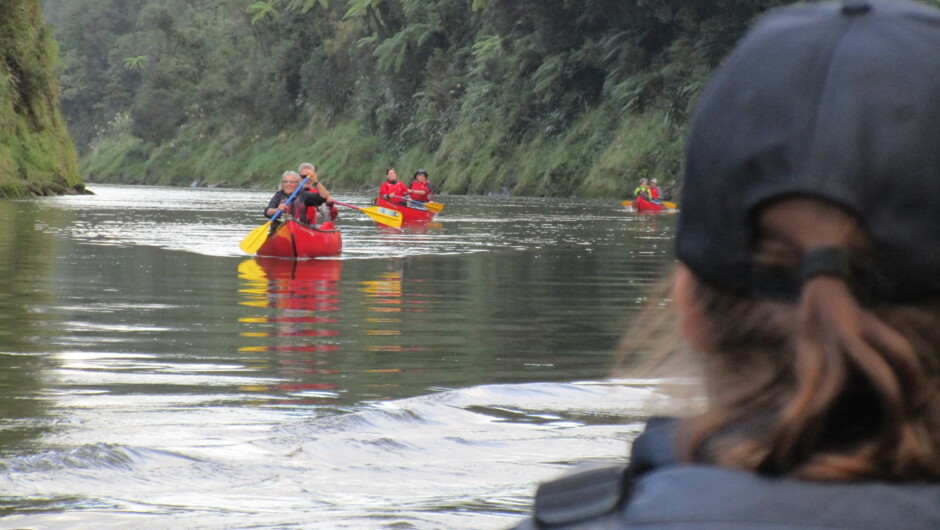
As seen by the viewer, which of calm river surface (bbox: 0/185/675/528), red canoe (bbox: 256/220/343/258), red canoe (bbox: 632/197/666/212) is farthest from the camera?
red canoe (bbox: 632/197/666/212)

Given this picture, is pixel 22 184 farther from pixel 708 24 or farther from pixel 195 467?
pixel 195 467

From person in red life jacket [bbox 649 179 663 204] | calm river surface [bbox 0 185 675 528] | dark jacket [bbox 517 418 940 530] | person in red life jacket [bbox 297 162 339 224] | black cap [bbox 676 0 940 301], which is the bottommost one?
calm river surface [bbox 0 185 675 528]

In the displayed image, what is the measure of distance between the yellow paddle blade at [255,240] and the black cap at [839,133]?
1816cm

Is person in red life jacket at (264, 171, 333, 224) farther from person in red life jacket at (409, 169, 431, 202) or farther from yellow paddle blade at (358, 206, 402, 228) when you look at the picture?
person in red life jacket at (409, 169, 431, 202)

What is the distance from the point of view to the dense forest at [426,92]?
48.8m

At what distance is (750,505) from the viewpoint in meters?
1.27

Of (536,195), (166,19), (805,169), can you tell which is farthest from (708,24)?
(166,19)

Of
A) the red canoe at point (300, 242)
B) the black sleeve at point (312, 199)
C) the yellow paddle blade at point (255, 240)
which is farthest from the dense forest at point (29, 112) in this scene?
Answer: the red canoe at point (300, 242)

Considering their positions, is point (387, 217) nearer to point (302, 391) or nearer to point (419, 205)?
point (419, 205)

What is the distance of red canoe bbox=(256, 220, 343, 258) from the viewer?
63.2 ft

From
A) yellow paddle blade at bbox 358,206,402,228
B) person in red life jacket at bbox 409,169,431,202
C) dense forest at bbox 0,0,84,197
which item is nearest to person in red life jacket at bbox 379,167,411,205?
person in red life jacket at bbox 409,169,431,202

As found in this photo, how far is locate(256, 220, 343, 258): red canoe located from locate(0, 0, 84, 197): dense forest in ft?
78.7

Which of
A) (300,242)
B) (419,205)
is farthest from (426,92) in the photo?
(300,242)

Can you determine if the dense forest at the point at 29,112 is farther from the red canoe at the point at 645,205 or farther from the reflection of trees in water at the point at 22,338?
the reflection of trees in water at the point at 22,338
